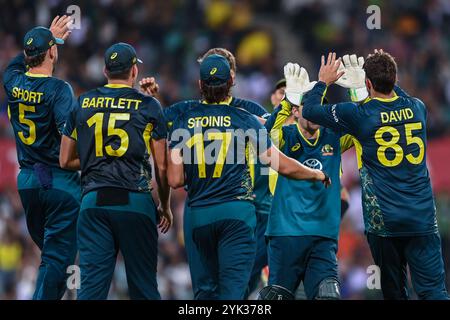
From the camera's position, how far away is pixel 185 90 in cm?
1981

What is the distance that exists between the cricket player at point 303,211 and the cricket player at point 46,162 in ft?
6.18

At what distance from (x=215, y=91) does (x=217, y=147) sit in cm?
50

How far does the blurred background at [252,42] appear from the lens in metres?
17.9

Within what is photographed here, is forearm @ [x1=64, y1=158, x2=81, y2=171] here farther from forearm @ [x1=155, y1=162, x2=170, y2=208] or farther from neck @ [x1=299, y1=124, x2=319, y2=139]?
neck @ [x1=299, y1=124, x2=319, y2=139]

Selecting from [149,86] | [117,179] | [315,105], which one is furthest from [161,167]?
[315,105]

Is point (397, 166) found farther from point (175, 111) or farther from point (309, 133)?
point (175, 111)

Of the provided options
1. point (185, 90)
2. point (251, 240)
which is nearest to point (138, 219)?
point (251, 240)

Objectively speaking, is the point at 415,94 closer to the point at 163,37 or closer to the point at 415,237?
the point at 163,37

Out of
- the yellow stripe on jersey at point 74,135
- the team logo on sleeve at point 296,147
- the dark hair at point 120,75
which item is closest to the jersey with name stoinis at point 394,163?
the team logo on sleeve at point 296,147

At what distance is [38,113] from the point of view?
9977 millimetres

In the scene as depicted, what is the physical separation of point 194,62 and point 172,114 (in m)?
10.4

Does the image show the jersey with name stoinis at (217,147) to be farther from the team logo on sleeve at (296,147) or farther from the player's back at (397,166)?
A: the player's back at (397,166)

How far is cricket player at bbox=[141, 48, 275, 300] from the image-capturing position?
9.35 metres

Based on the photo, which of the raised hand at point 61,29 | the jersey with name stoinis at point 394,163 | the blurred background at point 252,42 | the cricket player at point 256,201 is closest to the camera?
the jersey with name stoinis at point 394,163
